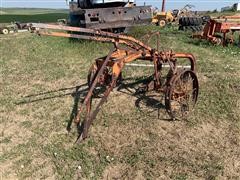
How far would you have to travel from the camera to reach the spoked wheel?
809 centimetres

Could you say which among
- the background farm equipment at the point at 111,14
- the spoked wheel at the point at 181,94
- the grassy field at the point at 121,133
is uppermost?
the background farm equipment at the point at 111,14

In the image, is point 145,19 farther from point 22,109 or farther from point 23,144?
point 23,144

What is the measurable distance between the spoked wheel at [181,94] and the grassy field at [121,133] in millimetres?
236

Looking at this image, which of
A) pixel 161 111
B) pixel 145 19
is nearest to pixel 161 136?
pixel 161 111

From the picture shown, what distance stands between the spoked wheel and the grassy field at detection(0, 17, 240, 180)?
236 mm

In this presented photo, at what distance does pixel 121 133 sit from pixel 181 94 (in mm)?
1643

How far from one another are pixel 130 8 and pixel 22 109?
7.69 meters

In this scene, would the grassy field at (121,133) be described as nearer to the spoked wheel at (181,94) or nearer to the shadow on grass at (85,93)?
the shadow on grass at (85,93)

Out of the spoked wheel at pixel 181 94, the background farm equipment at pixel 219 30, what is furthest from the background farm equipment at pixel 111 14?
the spoked wheel at pixel 181 94

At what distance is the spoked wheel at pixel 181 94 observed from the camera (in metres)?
8.09

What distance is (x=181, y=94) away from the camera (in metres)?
8.53

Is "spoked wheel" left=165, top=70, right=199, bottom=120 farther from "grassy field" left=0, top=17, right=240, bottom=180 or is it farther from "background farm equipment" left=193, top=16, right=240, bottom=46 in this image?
"background farm equipment" left=193, top=16, right=240, bottom=46

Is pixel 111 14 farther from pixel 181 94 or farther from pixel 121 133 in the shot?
pixel 121 133

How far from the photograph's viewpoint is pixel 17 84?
1170 centimetres
